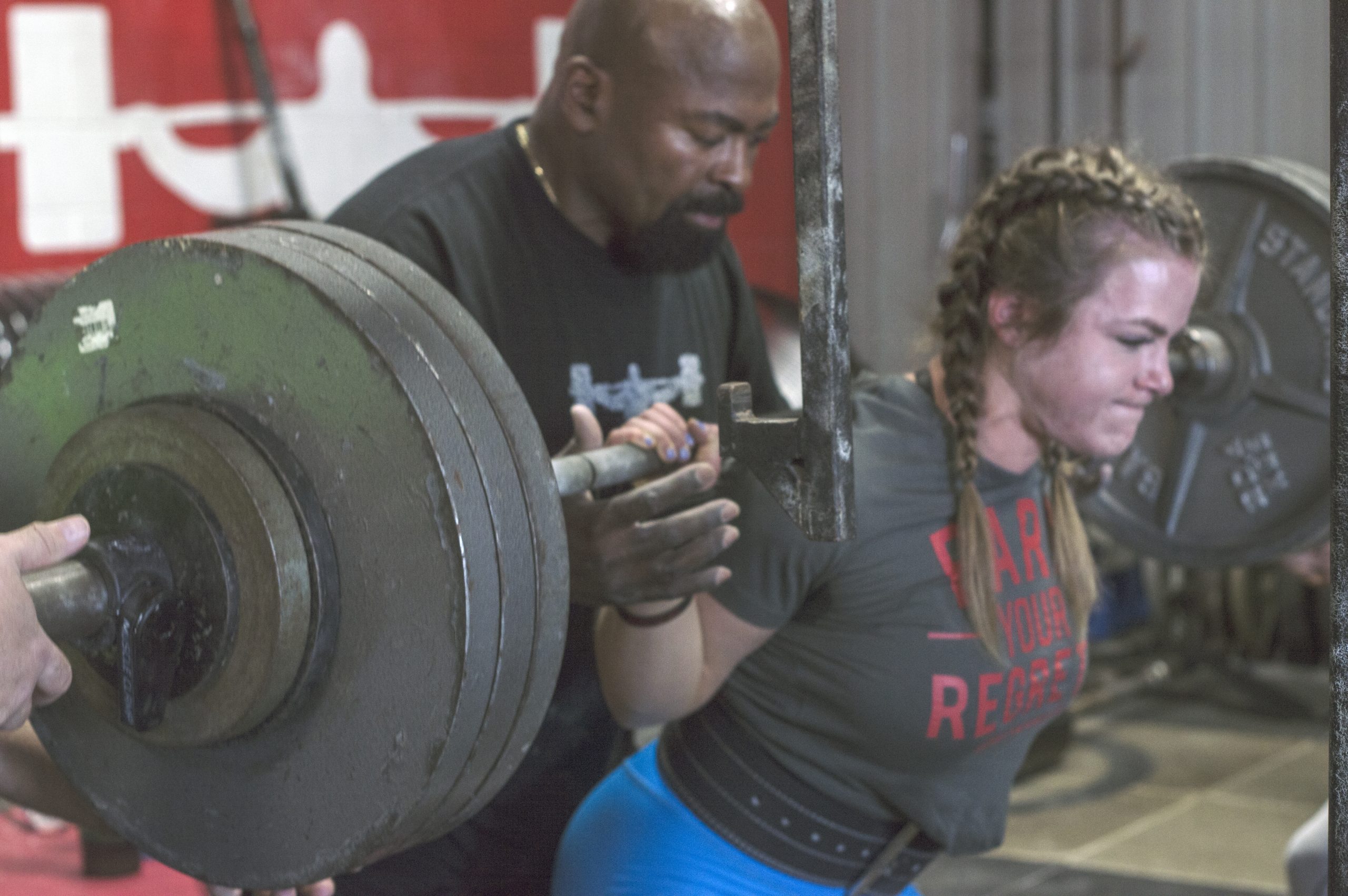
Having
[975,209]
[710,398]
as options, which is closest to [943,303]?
[975,209]

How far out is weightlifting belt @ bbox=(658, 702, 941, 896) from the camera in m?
1.49

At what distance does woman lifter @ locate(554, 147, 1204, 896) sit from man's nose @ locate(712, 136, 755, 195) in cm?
34

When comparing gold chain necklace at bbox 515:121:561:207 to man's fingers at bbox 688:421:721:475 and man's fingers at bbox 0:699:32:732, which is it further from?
man's fingers at bbox 0:699:32:732

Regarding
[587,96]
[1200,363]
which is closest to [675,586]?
[587,96]

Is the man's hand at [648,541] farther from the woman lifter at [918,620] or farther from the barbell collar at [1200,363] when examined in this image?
the barbell collar at [1200,363]

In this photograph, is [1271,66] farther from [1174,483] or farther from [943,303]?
[943,303]

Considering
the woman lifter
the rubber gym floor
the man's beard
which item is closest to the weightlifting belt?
the woman lifter

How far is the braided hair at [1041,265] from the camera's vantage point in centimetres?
154

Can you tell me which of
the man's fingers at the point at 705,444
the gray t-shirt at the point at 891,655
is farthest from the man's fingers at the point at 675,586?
the gray t-shirt at the point at 891,655

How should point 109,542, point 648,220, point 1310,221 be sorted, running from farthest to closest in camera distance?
point 1310,221, point 648,220, point 109,542

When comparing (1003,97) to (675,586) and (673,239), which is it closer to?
(673,239)

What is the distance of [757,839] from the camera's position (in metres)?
1.49

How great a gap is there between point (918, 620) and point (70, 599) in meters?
0.87

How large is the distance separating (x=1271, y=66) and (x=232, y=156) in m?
3.71
